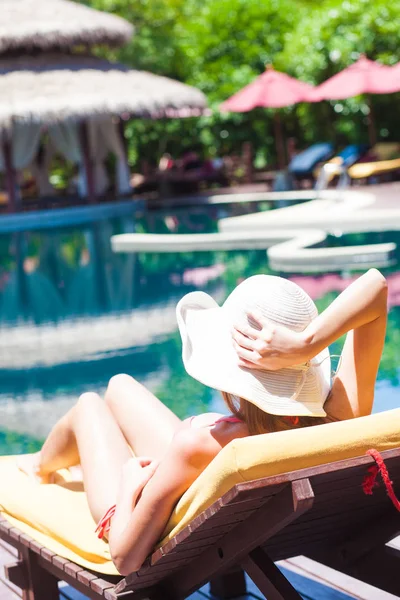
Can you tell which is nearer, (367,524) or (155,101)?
(367,524)

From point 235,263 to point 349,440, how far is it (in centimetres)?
862

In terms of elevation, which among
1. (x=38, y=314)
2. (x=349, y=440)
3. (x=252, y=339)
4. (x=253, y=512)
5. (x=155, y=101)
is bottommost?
(x=38, y=314)

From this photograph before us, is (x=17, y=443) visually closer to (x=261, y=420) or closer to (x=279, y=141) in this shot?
(x=261, y=420)

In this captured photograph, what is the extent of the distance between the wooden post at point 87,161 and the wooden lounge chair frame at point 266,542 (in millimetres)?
17320

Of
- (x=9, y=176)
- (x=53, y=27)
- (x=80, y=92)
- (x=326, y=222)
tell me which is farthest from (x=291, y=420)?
(x=53, y=27)

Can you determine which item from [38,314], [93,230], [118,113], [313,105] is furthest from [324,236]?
[313,105]

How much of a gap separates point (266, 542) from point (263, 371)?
394 millimetres

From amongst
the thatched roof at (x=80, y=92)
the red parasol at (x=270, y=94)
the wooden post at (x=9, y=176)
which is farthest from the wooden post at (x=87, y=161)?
the red parasol at (x=270, y=94)

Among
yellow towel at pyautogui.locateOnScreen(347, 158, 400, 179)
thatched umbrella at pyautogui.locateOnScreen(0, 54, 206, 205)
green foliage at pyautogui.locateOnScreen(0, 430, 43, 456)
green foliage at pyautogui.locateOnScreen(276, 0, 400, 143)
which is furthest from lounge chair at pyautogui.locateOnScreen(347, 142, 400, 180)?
green foliage at pyautogui.locateOnScreen(0, 430, 43, 456)

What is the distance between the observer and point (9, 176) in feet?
61.8

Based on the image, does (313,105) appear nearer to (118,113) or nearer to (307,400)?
(118,113)

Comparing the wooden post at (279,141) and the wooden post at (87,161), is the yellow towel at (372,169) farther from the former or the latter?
the wooden post at (87,161)

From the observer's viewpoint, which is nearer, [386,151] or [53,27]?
[386,151]

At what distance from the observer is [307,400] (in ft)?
6.25
